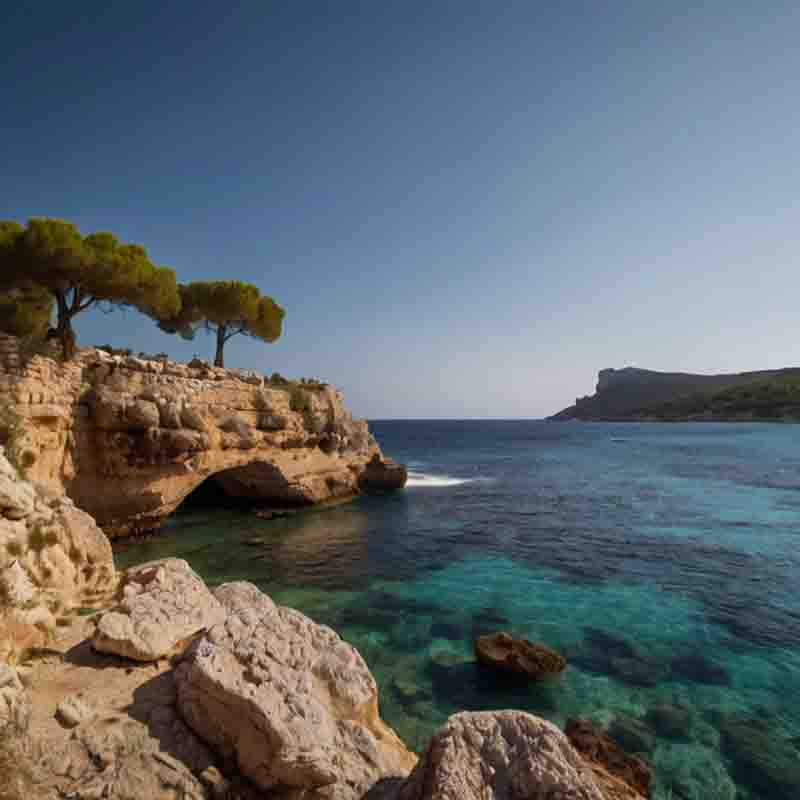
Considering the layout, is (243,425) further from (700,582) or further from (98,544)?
(700,582)

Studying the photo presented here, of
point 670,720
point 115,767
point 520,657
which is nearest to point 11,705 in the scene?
point 115,767

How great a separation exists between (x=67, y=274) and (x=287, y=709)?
1578cm

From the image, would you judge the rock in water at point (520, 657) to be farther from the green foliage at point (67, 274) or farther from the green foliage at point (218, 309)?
the green foliage at point (218, 309)

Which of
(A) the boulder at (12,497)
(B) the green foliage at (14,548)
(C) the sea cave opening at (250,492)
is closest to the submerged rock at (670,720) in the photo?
(B) the green foliage at (14,548)

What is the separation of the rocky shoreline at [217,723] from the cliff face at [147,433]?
8.95 m

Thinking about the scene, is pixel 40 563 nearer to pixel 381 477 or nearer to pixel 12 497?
pixel 12 497

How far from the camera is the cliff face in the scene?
43.4ft

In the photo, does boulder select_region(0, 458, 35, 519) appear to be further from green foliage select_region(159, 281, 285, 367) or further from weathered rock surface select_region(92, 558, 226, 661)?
green foliage select_region(159, 281, 285, 367)

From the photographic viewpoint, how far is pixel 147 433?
51.1 feet

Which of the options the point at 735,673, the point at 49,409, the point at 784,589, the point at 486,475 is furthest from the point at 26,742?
the point at 486,475

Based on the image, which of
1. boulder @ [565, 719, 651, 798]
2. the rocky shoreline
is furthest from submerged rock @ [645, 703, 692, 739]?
the rocky shoreline

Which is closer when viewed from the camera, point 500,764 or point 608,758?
point 500,764

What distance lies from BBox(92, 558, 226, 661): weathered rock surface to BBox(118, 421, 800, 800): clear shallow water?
3.69m

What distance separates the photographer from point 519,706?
24.3 feet
